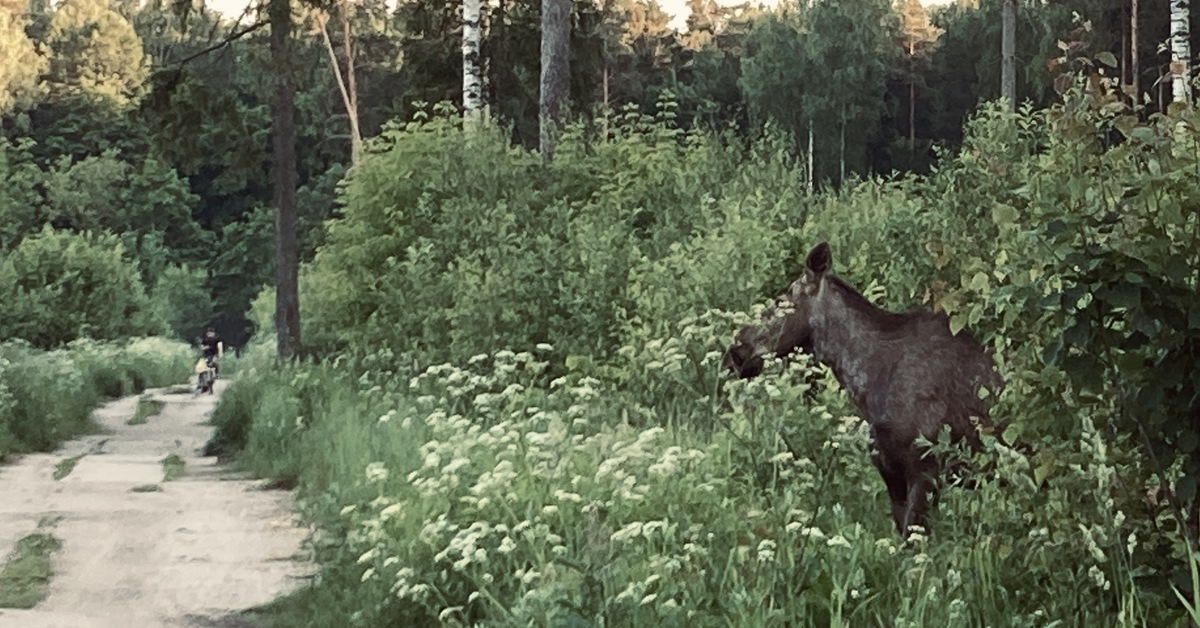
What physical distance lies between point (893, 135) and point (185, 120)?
135 feet

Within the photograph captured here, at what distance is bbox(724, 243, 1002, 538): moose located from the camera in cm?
621

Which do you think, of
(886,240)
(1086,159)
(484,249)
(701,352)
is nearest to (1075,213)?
(1086,159)

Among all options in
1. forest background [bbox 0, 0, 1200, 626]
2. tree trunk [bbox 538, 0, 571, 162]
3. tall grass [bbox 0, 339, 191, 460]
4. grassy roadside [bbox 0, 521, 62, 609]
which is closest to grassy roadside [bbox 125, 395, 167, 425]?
tall grass [bbox 0, 339, 191, 460]

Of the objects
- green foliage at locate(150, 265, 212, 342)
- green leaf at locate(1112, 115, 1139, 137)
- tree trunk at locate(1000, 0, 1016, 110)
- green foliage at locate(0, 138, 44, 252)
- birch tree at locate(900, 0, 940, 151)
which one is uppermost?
birch tree at locate(900, 0, 940, 151)

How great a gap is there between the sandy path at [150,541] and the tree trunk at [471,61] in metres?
6.23

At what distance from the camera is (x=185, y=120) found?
865 inches

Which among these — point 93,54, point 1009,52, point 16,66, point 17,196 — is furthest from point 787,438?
point 93,54

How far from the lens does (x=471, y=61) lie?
19.3 metres

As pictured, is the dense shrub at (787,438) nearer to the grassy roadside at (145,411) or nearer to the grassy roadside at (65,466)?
the grassy roadside at (65,466)

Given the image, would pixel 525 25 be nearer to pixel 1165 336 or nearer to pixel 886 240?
pixel 886 240

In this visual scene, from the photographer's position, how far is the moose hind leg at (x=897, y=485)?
6.22 meters

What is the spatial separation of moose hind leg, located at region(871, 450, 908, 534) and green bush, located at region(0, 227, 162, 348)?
33134mm

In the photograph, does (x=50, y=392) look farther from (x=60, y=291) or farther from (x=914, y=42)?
(x=914, y=42)

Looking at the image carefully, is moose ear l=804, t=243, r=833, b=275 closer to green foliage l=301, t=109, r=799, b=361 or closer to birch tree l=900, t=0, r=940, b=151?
green foliage l=301, t=109, r=799, b=361
